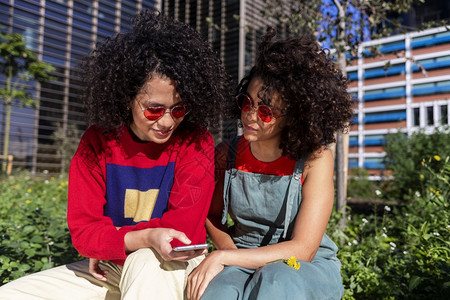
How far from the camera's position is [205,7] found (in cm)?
630

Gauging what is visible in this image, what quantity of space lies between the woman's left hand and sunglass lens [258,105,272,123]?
A: 52cm

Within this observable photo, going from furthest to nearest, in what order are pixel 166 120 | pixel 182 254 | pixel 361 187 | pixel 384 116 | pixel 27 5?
pixel 384 116, pixel 27 5, pixel 361 187, pixel 166 120, pixel 182 254

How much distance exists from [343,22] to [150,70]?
2488mm

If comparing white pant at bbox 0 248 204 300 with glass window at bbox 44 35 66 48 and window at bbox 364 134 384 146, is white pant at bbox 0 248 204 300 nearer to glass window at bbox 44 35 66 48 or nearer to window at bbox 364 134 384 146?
glass window at bbox 44 35 66 48

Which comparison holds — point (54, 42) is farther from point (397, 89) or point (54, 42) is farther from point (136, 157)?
point (397, 89)

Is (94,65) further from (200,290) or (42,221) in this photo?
(42,221)

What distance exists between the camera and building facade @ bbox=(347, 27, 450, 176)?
3703mm

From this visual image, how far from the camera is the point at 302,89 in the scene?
1427 millimetres

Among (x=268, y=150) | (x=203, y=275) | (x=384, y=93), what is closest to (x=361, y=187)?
(x=268, y=150)

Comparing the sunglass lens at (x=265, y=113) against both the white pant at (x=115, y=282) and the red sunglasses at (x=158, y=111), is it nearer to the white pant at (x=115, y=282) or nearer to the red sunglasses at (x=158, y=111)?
the red sunglasses at (x=158, y=111)

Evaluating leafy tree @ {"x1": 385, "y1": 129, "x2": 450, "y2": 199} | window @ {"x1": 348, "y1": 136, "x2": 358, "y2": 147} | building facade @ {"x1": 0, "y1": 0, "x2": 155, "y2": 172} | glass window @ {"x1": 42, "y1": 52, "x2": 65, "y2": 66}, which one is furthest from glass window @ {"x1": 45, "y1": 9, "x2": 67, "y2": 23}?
leafy tree @ {"x1": 385, "y1": 129, "x2": 450, "y2": 199}

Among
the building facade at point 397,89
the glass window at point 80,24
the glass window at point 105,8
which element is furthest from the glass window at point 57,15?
the building facade at point 397,89

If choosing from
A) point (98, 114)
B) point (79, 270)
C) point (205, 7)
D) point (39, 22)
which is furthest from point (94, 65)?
point (39, 22)

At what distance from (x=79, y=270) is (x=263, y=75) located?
3.57 feet
